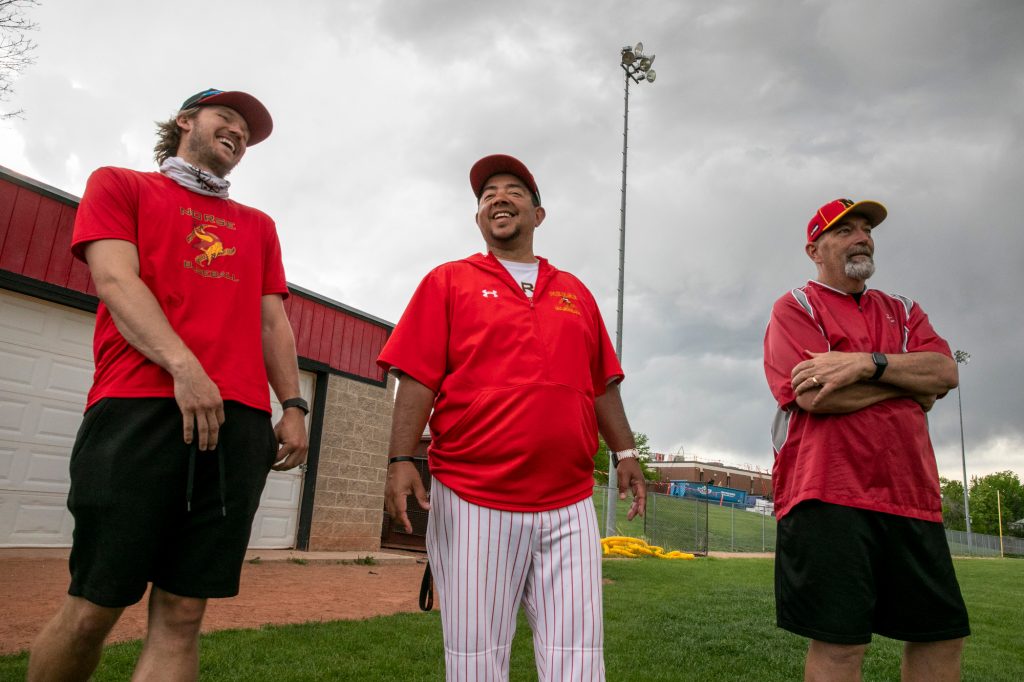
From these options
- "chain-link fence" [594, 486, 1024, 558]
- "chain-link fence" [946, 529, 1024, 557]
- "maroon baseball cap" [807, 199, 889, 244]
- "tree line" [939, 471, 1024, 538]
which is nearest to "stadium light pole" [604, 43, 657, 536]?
"chain-link fence" [594, 486, 1024, 558]

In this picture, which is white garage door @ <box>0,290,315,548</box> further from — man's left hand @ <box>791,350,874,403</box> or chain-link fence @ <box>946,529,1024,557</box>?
chain-link fence @ <box>946,529,1024,557</box>

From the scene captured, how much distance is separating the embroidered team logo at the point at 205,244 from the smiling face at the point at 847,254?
2439mm

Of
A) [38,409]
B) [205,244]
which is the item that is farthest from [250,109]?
[38,409]

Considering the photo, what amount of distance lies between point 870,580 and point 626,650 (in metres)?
3.00

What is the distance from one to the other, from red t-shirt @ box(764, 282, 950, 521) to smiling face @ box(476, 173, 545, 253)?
113 centimetres

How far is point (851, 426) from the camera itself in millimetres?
2609

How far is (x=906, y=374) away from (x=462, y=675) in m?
1.93

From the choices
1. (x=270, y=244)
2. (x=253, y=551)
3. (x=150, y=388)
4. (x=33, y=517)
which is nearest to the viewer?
(x=150, y=388)

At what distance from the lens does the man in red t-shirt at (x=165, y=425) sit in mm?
2016

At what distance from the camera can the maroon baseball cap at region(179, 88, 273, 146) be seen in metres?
2.59

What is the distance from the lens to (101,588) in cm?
198

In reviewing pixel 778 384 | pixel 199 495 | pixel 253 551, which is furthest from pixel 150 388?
pixel 253 551

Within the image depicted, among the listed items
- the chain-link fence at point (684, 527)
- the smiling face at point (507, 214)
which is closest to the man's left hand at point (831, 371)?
the smiling face at point (507, 214)

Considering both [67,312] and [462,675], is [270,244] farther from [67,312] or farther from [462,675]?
[67,312]
